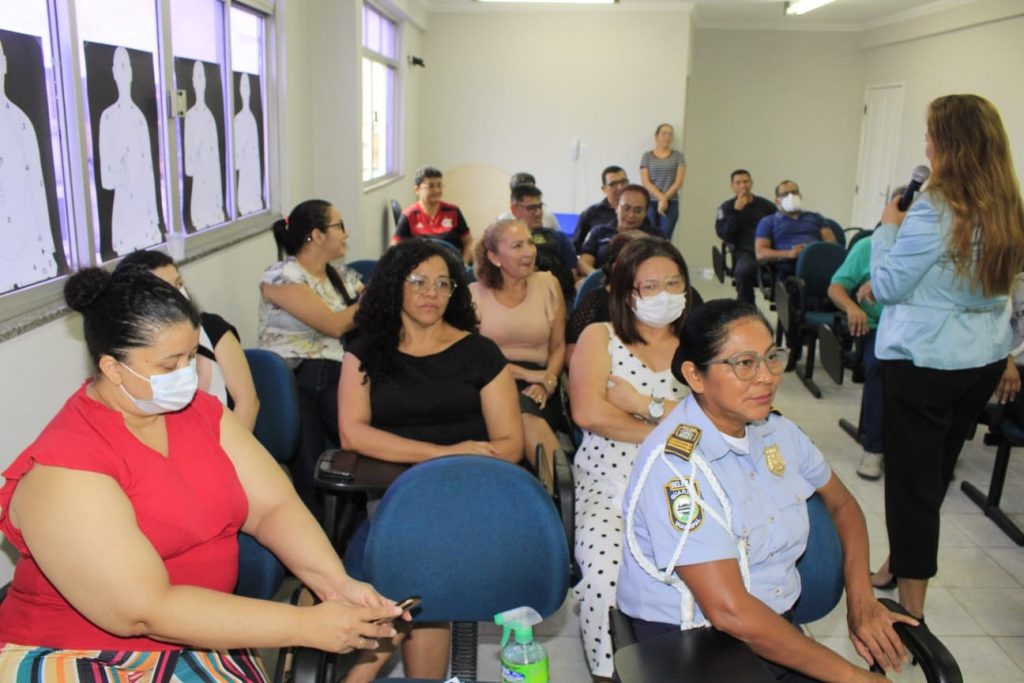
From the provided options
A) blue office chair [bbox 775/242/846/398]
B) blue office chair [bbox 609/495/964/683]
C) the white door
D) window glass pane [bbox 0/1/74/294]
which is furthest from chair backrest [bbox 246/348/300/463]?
the white door

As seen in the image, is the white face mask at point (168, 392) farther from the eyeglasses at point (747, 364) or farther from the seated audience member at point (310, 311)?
the seated audience member at point (310, 311)

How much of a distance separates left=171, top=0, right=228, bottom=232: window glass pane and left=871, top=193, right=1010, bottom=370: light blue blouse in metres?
2.76

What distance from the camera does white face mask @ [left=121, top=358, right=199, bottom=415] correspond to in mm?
1526

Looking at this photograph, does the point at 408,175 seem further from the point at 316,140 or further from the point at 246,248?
the point at 246,248

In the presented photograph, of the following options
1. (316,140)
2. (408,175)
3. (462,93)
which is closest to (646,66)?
(462,93)

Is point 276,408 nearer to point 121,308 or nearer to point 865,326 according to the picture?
point 121,308

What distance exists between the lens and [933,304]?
2467 mm

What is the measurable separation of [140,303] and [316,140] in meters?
4.34

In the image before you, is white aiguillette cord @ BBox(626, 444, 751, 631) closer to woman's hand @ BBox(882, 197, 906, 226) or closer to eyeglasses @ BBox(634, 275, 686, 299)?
eyeglasses @ BBox(634, 275, 686, 299)

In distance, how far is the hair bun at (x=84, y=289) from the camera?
1.56 meters

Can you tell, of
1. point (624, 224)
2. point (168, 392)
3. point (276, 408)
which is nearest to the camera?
point (168, 392)

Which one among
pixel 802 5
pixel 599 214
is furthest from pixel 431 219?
pixel 802 5

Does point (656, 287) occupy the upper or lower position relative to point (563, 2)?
lower

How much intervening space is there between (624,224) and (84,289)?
11.9 ft
